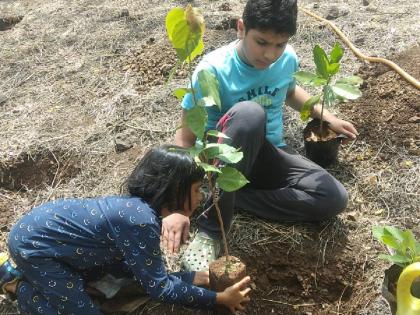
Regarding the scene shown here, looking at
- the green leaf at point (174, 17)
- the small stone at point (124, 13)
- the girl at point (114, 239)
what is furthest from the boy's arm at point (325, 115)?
the small stone at point (124, 13)

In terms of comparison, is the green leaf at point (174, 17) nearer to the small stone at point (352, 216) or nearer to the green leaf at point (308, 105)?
the green leaf at point (308, 105)

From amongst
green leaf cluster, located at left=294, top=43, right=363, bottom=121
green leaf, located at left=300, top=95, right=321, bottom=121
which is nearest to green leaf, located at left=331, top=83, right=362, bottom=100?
green leaf cluster, located at left=294, top=43, right=363, bottom=121

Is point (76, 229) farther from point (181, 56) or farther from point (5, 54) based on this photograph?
point (5, 54)

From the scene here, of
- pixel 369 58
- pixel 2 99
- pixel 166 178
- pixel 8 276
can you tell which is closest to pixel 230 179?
pixel 166 178

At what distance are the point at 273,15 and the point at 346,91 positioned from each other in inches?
15.8

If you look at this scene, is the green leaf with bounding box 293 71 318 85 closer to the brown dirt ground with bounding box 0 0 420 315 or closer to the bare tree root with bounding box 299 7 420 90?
the brown dirt ground with bounding box 0 0 420 315

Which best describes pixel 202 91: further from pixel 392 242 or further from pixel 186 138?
pixel 392 242

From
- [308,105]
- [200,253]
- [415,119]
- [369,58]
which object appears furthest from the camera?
[369,58]

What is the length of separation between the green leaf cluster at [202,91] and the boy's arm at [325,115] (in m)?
0.80

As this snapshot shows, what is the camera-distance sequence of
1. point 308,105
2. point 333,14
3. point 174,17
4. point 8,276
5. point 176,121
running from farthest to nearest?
point 333,14 < point 176,121 < point 308,105 < point 8,276 < point 174,17

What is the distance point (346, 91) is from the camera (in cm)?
183

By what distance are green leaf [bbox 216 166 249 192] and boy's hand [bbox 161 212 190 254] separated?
0.37m

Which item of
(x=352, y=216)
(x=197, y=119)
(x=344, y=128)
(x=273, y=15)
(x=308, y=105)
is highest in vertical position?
(x=273, y=15)

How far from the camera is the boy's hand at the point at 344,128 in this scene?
6.56 ft
